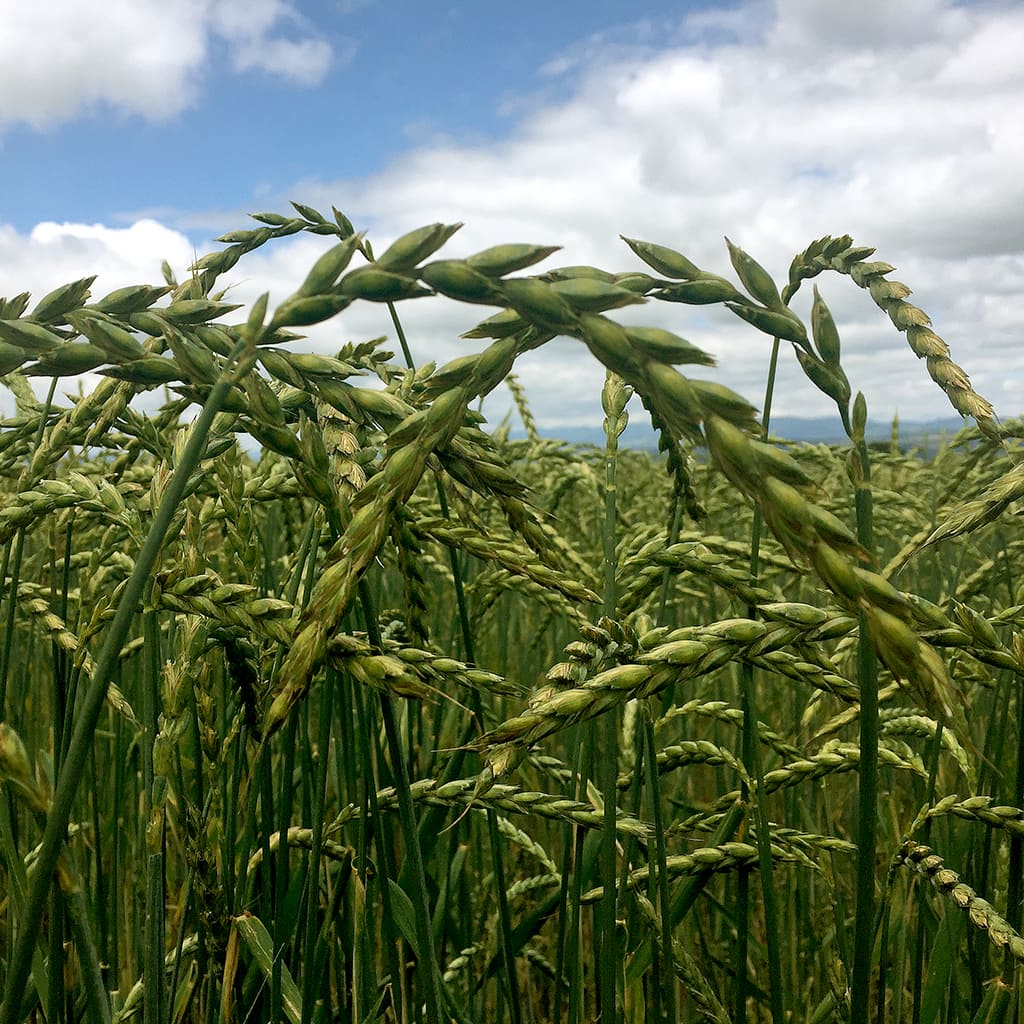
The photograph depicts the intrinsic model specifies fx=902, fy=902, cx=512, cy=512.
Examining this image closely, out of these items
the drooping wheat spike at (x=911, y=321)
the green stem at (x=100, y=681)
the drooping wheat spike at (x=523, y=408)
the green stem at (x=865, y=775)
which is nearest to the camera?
the green stem at (x=100, y=681)

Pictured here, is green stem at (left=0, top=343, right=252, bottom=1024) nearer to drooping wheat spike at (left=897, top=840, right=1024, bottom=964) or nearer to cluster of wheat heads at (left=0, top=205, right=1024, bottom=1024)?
cluster of wheat heads at (left=0, top=205, right=1024, bottom=1024)

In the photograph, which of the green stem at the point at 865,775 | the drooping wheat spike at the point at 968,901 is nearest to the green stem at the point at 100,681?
the green stem at the point at 865,775

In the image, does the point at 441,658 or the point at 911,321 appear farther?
the point at 911,321

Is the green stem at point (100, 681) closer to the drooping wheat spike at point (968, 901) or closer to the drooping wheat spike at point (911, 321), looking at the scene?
the drooping wheat spike at point (911, 321)

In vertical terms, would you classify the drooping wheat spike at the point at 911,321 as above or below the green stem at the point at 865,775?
above

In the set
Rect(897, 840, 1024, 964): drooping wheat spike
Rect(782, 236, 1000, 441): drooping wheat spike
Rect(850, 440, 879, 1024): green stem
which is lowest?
Rect(897, 840, 1024, 964): drooping wheat spike

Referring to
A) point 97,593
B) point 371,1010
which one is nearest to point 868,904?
point 371,1010

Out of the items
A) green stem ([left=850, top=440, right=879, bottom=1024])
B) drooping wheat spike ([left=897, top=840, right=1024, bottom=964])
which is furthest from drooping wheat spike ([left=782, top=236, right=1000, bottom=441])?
drooping wheat spike ([left=897, top=840, right=1024, bottom=964])

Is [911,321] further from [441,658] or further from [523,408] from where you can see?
[523,408]

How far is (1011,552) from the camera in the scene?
9.92 feet

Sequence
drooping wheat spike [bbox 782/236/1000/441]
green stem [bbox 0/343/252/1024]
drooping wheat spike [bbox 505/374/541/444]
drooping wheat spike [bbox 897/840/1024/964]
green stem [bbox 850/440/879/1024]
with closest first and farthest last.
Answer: green stem [bbox 0/343/252/1024], green stem [bbox 850/440/879/1024], drooping wheat spike [bbox 782/236/1000/441], drooping wheat spike [bbox 897/840/1024/964], drooping wheat spike [bbox 505/374/541/444]

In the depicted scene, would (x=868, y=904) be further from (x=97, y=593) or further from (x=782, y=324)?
(x=97, y=593)

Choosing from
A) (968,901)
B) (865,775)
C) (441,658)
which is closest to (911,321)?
(865,775)

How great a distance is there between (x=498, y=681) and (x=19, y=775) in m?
0.54
